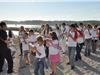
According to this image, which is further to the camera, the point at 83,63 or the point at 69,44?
the point at 83,63

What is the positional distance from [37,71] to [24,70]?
3.03 meters

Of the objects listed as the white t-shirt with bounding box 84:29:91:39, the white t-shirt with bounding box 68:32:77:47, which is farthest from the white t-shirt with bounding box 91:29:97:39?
the white t-shirt with bounding box 68:32:77:47

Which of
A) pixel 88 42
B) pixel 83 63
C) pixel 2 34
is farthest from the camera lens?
pixel 88 42

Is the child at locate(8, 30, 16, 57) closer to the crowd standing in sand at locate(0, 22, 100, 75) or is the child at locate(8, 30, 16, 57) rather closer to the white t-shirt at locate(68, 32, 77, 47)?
the crowd standing in sand at locate(0, 22, 100, 75)

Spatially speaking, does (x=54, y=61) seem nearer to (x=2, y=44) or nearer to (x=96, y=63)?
(x=2, y=44)

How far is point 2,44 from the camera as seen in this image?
54.7ft

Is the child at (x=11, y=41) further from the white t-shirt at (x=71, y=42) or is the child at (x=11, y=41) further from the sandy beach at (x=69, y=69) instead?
the white t-shirt at (x=71, y=42)

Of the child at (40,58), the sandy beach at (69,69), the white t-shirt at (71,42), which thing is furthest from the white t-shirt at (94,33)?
the child at (40,58)

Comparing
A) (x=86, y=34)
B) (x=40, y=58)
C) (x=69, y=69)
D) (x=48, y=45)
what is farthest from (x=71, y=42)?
(x=86, y=34)

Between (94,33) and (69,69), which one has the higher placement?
(94,33)

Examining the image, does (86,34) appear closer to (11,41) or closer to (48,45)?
(11,41)

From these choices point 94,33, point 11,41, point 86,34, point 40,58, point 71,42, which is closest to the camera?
point 40,58

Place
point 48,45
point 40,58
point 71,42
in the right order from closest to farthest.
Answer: point 40,58
point 48,45
point 71,42

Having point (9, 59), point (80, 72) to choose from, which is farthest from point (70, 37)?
point (9, 59)
